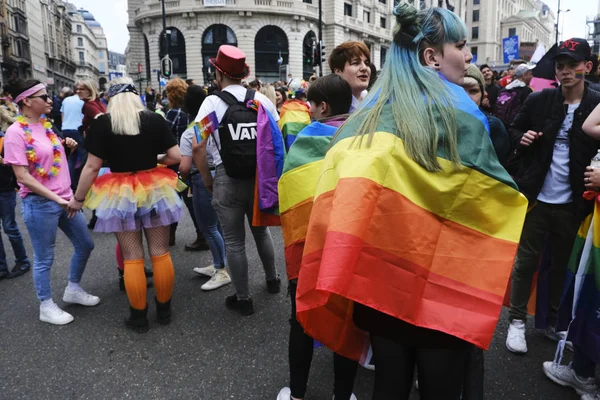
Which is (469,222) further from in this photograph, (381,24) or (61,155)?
(381,24)

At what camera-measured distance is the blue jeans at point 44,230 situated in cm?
378

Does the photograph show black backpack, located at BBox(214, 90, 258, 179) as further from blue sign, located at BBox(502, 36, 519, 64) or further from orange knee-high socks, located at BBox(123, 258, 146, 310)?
blue sign, located at BBox(502, 36, 519, 64)

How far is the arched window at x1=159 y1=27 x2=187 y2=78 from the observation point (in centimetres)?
4378

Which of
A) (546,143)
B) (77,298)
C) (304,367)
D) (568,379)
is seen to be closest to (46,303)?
(77,298)

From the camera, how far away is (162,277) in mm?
3730

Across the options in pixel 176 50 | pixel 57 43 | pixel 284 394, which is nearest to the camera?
pixel 284 394

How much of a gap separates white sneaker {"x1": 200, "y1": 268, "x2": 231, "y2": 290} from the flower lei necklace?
177cm

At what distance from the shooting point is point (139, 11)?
44812 millimetres

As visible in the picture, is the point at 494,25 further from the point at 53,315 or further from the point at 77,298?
the point at 53,315

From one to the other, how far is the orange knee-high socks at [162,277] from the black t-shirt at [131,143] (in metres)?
0.79

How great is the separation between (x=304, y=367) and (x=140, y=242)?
74.5 inches

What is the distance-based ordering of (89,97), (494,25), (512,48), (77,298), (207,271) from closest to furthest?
1. (77,298)
2. (207,271)
3. (89,97)
4. (512,48)
5. (494,25)

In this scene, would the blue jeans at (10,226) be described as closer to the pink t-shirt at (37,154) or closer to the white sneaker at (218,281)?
the pink t-shirt at (37,154)

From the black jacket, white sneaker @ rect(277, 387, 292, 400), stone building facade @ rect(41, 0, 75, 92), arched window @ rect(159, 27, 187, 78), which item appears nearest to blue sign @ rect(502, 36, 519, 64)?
the black jacket
